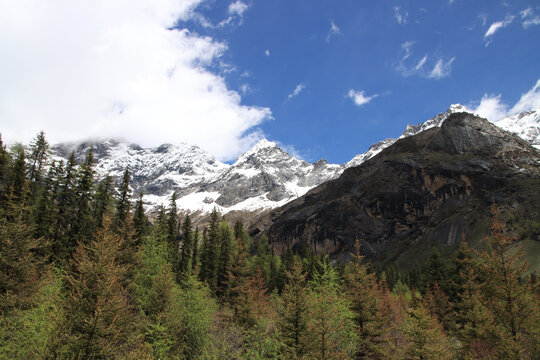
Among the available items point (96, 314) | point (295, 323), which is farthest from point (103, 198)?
point (295, 323)

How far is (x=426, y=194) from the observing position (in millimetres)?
152250

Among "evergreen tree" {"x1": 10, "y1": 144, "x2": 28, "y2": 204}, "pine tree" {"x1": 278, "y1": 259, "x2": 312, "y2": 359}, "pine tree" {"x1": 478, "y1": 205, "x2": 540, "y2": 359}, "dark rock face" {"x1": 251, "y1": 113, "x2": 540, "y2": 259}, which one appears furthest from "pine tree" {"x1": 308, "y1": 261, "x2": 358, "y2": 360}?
"dark rock face" {"x1": 251, "y1": 113, "x2": 540, "y2": 259}

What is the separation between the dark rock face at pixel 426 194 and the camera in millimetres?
131625

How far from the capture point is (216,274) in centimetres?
4997

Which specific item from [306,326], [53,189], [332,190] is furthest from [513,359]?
[332,190]

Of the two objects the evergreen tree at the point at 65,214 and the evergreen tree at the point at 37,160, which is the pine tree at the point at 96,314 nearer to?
the evergreen tree at the point at 65,214

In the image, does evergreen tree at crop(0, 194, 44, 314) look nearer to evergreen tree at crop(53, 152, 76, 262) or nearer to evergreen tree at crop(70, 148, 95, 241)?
evergreen tree at crop(53, 152, 76, 262)

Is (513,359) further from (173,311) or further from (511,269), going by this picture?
(173,311)

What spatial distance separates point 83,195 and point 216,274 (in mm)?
23731

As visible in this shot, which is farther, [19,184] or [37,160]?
[37,160]

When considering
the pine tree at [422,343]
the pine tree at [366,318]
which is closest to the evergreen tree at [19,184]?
the pine tree at [366,318]

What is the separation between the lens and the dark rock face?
13162 centimetres

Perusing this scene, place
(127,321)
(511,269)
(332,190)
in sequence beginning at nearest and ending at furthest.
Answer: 1. (127,321)
2. (511,269)
3. (332,190)

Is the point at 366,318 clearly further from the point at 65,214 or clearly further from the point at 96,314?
the point at 65,214
